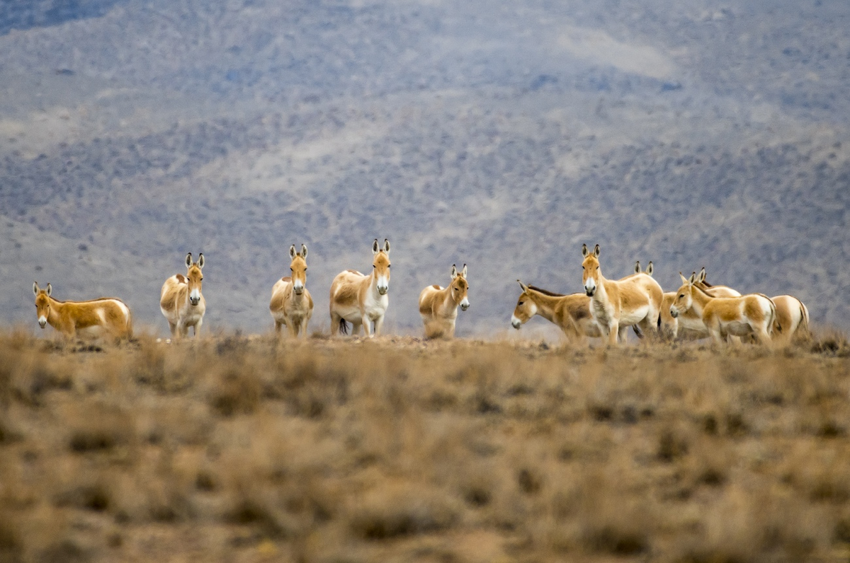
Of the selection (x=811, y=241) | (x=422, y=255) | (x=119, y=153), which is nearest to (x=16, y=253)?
(x=119, y=153)

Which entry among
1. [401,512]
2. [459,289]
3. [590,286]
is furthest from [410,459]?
[459,289]

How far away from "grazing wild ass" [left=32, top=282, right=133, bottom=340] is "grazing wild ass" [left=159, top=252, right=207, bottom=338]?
1.12 metres

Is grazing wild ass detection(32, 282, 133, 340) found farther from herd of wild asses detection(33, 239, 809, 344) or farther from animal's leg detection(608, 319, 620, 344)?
animal's leg detection(608, 319, 620, 344)

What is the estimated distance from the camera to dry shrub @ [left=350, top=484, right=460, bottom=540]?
838 cm

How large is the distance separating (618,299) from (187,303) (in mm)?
8578

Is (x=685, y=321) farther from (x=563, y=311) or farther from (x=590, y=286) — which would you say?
(x=590, y=286)

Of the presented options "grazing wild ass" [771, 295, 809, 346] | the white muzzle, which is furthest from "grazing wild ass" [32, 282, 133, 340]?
"grazing wild ass" [771, 295, 809, 346]

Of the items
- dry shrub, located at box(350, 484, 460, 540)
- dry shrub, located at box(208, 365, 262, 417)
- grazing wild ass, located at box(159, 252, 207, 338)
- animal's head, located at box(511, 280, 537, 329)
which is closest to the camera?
dry shrub, located at box(350, 484, 460, 540)

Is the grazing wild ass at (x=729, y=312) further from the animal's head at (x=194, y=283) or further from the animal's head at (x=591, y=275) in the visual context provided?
the animal's head at (x=194, y=283)

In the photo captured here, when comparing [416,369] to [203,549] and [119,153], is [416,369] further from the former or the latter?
[119,153]

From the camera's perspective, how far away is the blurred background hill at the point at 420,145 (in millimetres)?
78438

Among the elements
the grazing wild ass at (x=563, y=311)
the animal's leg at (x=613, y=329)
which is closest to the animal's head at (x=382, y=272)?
the grazing wild ass at (x=563, y=311)

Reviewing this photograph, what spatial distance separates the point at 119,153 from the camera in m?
92.3

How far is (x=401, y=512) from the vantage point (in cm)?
847
